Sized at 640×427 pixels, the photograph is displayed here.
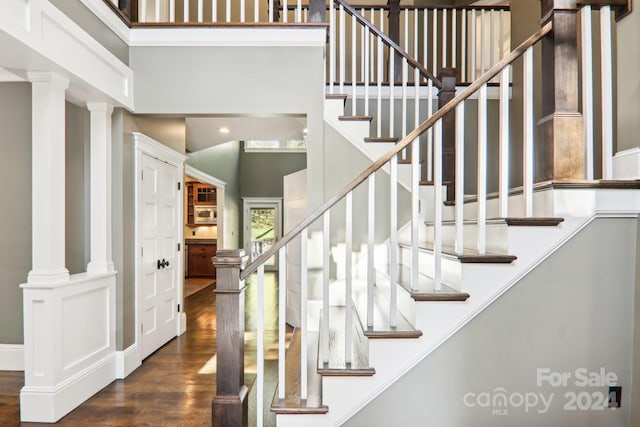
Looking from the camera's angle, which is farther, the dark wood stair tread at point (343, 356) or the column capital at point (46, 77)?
the column capital at point (46, 77)

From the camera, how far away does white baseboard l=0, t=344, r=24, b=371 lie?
3328 mm

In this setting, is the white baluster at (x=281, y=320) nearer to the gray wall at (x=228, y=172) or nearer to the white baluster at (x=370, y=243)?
the white baluster at (x=370, y=243)

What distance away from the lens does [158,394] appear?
2.87m

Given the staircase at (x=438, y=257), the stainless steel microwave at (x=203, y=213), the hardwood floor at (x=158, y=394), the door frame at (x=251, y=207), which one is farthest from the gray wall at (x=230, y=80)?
the door frame at (x=251, y=207)

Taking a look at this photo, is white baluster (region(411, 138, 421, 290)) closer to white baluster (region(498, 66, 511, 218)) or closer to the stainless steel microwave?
white baluster (region(498, 66, 511, 218))

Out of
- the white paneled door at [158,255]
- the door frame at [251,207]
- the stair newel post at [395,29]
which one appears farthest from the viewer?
the door frame at [251,207]

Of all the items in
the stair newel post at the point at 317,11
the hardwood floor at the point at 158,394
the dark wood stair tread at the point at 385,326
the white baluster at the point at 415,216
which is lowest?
the hardwood floor at the point at 158,394

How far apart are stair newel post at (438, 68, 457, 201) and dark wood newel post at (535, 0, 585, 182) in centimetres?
125

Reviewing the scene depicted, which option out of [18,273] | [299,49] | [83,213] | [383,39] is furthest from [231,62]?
[18,273]

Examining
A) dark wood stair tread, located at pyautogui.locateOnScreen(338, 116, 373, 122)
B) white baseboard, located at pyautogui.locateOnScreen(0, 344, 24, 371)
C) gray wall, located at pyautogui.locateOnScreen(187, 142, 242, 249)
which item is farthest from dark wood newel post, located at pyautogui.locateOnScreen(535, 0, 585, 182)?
gray wall, located at pyautogui.locateOnScreen(187, 142, 242, 249)

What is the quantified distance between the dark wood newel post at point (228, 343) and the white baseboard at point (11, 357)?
2.43m

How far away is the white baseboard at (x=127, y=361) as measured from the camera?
3.18 m

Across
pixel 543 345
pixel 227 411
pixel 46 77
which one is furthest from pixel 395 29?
pixel 227 411

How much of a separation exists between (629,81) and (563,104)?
367 millimetres
